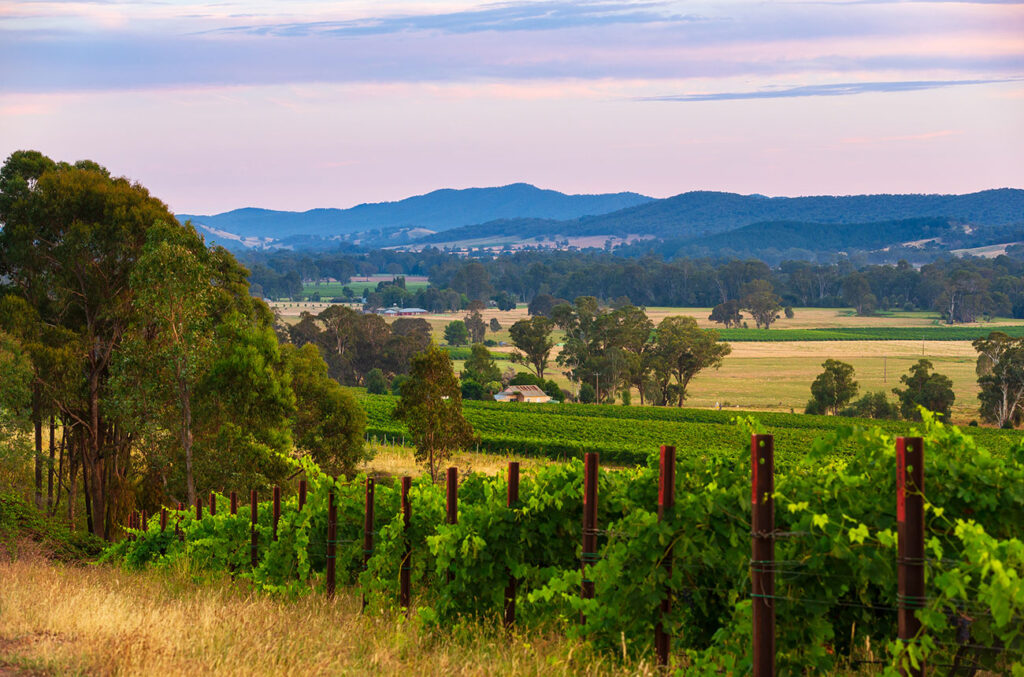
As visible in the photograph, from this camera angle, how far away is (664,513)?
21.0 feet

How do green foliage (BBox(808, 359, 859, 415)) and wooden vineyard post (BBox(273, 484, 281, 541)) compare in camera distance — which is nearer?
wooden vineyard post (BBox(273, 484, 281, 541))

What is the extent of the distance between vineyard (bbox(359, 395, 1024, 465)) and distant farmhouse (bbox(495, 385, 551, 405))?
6827 millimetres

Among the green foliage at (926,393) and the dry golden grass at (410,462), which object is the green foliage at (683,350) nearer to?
the green foliage at (926,393)

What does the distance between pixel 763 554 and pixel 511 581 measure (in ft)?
10.7

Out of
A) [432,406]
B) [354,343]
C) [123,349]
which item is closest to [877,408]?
[432,406]

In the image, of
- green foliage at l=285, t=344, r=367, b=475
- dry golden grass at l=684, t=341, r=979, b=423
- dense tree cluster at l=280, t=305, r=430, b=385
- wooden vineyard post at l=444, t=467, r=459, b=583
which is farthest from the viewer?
dry golden grass at l=684, t=341, r=979, b=423

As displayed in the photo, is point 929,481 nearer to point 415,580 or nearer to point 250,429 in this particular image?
point 415,580

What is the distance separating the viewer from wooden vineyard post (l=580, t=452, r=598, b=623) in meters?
7.34

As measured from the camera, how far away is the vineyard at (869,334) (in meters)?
140

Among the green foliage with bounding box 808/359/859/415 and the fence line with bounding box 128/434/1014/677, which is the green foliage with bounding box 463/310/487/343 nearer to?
the green foliage with bounding box 808/359/859/415

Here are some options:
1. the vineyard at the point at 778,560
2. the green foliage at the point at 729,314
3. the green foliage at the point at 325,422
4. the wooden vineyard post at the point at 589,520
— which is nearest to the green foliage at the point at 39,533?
the vineyard at the point at 778,560

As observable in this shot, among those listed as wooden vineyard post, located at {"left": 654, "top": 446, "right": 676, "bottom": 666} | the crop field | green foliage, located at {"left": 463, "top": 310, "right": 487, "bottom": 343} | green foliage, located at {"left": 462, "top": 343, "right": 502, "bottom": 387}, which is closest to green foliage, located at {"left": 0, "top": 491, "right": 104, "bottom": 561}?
wooden vineyard post, located at {"left": 654, "top": 446, "right": 676, "bottom": 666}

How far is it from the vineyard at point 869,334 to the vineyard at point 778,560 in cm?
13199

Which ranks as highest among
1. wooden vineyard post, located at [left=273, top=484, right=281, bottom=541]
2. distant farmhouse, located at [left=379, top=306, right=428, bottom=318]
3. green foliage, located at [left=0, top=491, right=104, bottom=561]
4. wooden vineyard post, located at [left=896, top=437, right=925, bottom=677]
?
distant farmhouse, located at [left=379, top=306, right=428, bottom=318]
